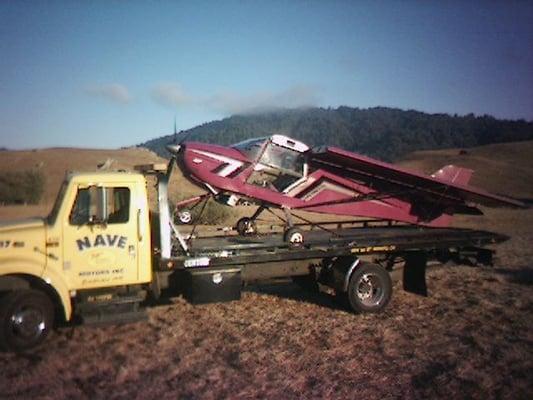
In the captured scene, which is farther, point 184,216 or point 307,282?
point 184,216

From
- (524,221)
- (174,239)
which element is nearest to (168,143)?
(174,239)

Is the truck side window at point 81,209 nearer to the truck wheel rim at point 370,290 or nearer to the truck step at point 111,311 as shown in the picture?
the truck step at point 111,311

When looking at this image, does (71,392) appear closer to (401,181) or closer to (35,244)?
(35,244)

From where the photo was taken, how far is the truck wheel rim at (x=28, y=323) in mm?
6254

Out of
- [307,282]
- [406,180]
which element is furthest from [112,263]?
[406,180]

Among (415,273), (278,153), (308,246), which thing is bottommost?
(415,273)

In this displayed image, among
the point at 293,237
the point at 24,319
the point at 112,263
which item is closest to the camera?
the point at 24,319

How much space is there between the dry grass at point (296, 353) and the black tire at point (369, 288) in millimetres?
250

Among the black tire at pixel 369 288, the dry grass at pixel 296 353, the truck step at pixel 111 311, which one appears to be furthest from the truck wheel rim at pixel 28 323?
the black tire at pixel 369 288

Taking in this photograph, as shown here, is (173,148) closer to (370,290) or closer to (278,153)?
(278,153)

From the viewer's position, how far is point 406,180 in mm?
10328

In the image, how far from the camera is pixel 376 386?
5539mm

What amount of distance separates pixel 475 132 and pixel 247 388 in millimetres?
150850

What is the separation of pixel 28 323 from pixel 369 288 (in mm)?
5477
